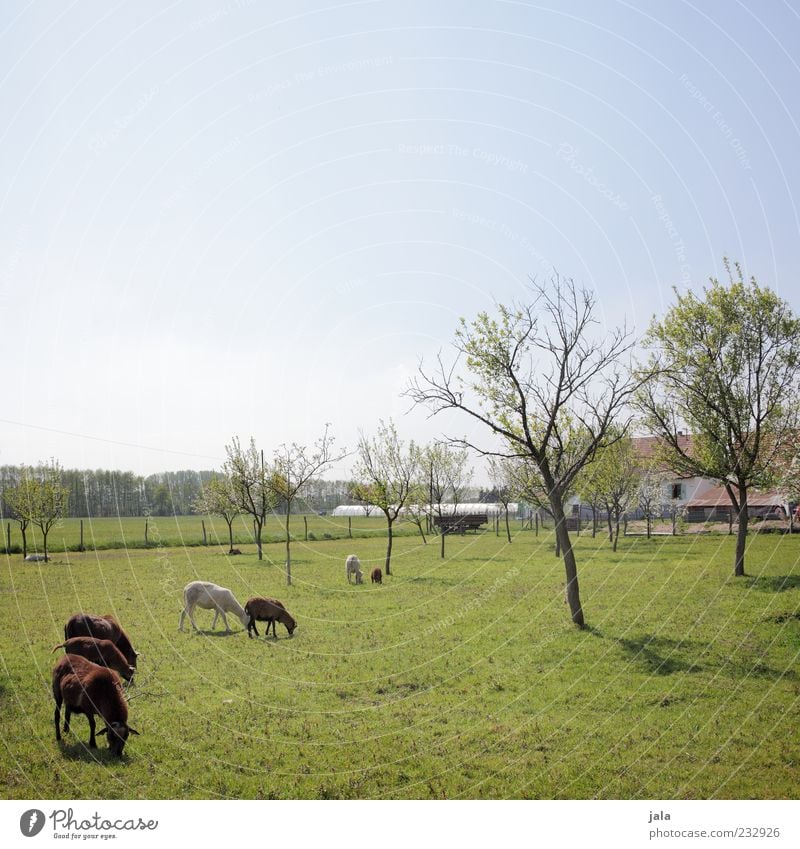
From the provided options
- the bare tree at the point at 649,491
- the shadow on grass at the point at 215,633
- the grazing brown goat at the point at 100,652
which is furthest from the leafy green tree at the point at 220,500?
the bare tree at the point at 649,491

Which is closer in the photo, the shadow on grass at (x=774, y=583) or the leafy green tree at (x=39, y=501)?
the shadow on grass at (x=774, y=583)

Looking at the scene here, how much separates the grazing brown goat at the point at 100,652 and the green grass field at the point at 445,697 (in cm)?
49

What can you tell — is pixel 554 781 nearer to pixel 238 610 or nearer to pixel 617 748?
pixel 617 748

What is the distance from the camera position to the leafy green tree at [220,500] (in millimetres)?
39312

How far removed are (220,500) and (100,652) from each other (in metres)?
32.6

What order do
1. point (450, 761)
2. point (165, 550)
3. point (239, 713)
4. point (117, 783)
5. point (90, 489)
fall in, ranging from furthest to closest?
point (90, 489)
point (165, 550)
point (239, 713)
point (450, 761)
point (117, 783)

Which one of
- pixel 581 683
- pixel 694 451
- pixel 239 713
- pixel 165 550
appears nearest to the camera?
pixel 239 713

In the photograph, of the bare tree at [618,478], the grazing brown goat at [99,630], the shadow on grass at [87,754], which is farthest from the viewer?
the bare tree at [618,478]

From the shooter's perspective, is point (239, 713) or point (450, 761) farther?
point (239, 713)

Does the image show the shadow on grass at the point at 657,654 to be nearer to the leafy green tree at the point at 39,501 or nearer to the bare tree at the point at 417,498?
the bare tree at the point at 417,498

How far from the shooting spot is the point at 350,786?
8.02 metres

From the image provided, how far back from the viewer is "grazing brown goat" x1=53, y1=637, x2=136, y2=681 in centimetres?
1063

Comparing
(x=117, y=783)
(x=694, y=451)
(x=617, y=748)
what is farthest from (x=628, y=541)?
(x=117, y=783)

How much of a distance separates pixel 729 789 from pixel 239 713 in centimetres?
670
